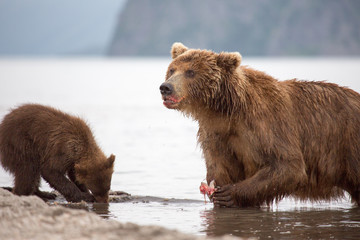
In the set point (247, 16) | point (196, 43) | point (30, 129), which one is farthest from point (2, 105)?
point (247, 16)

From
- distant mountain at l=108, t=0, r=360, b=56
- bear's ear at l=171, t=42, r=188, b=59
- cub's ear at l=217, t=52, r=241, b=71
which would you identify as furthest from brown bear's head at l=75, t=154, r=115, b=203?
distant mountain at l=108, t=0, r=360, b=56

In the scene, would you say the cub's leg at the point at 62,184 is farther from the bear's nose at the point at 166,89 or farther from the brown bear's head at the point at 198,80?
the bear's nose at the point at 166,89

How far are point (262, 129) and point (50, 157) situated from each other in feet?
9.15

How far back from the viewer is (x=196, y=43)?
179 meters

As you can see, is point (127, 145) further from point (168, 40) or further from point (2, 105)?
point (168, 40)

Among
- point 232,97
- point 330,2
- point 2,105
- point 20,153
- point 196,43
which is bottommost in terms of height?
point 20,153

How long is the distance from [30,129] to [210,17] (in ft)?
612

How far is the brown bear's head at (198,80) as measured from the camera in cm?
728

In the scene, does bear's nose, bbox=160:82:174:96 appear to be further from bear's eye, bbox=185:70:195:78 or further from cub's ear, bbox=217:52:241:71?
cub's ear, bbox=217:52:241:71

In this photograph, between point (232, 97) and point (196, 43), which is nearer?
point (232, 97)

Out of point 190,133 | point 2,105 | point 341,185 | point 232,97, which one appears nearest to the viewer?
point 232,97

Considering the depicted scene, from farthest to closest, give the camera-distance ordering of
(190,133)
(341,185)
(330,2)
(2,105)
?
(330,2) < (2,105) < (190,133) < (341,185)

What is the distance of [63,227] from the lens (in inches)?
201

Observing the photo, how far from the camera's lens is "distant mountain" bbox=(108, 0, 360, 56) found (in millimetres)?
166125
